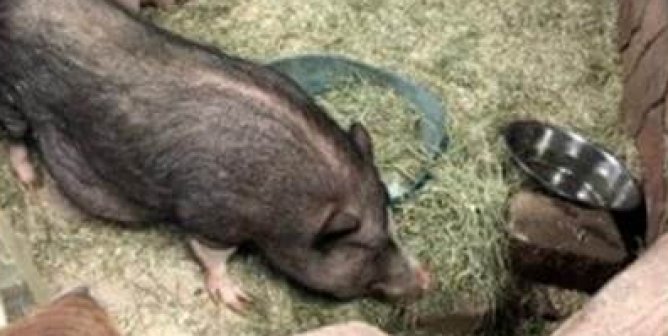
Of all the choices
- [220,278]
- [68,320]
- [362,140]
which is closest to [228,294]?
[220,278]

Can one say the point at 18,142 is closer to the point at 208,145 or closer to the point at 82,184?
the point at 82,184

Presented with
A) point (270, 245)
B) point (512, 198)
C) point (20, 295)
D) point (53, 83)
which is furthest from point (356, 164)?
point (20, 295)

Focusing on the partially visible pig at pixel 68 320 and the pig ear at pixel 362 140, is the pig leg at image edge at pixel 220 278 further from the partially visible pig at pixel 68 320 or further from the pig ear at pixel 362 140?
the partially visible pig at pixel 68 320

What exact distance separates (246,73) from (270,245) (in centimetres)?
62

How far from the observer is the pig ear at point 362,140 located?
449cm

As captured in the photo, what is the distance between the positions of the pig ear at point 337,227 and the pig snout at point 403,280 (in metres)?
0.24

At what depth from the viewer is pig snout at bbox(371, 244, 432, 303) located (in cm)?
450

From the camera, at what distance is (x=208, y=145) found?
4375mm

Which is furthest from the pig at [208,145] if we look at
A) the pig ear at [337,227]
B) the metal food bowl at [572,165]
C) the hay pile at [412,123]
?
the metal food bowl at [572,165]

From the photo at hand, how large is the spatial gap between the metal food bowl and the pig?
758 millimetres

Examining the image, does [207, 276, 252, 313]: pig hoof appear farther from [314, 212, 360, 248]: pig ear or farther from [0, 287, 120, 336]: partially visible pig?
[0, 287, 120, 336]: partially visible pig

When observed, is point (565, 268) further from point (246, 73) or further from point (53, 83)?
point (53, 83)

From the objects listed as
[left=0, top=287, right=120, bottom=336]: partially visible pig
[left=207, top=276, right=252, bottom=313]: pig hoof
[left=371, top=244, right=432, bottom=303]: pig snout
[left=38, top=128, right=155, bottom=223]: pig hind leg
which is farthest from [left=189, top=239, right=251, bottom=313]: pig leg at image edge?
[left=0, top=287, right=120, bottom=336]: partially visible pig

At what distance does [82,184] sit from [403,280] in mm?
1222
